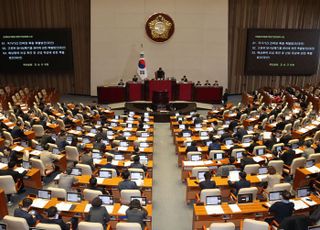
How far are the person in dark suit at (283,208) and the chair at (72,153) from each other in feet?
23.0

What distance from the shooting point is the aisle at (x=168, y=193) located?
9.19 m

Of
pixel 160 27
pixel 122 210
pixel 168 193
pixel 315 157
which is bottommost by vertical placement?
pixel 168 193

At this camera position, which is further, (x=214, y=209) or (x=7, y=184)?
(x=7, y=184)

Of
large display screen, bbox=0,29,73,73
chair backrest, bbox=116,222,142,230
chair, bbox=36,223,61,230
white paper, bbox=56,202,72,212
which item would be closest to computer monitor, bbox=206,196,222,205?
chair backrest, bbox=116,222,142,230

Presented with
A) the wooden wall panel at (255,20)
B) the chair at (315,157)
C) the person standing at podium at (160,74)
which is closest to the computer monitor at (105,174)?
the chair at (315,157)

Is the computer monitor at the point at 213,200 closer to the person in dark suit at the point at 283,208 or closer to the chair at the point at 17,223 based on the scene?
the person in dark suit at the point at 283,208

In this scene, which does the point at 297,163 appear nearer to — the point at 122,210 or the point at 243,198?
the point at 243,198

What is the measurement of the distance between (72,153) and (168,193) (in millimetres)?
3770

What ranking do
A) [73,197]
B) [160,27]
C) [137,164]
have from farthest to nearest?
[160,27] → [137,164] → [73,197]

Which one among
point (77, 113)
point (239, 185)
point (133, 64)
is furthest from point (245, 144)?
point (133, 64)

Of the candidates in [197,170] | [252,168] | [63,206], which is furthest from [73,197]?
[252,168]

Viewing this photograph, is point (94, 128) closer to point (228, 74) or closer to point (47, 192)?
point (47, 192)

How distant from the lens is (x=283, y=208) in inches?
301

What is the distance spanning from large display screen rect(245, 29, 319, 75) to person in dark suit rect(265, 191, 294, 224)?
18.9 m
